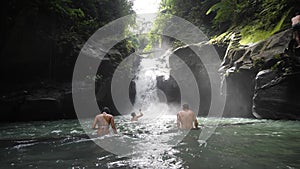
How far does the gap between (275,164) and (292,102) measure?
6903 mm

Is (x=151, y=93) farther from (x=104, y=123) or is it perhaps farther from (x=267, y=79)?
(x=104, y=123)

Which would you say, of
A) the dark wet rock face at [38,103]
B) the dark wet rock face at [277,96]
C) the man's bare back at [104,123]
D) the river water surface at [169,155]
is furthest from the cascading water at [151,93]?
the river water surface at [169,155]

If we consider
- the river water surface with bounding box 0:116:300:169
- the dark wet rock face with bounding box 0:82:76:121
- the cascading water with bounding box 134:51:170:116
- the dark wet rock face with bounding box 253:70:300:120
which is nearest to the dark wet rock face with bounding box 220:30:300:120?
the dark wet rock face with bounding box 253:70:300:120

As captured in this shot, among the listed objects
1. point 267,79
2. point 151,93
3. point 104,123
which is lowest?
point 104,123

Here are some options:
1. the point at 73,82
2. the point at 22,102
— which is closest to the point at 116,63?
the point at 73,82

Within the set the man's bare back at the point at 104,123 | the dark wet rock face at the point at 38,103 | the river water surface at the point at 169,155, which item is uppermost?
the dark wet rock face at the point at 38,103

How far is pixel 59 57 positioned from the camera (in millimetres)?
14922

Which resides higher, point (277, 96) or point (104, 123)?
point (277, 96)

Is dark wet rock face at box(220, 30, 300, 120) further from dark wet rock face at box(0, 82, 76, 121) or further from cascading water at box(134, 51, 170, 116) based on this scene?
dark wet rock face at box(0, 82, 76, 121)

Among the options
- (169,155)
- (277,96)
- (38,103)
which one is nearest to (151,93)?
(38,103)

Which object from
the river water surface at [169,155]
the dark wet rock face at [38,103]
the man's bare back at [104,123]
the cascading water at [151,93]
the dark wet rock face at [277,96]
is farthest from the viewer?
the cascading water at [151,93]

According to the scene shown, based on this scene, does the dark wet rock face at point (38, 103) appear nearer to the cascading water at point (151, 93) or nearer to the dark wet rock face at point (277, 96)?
the cascading water at point (151, 93)

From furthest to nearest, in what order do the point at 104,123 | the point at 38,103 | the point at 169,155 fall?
the point at 38,103 → the point at 104,123 → the point at 169,155

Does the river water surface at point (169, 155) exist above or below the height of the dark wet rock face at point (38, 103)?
below
